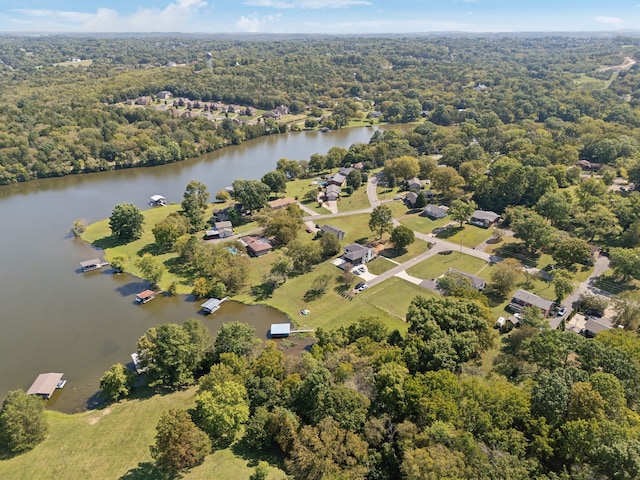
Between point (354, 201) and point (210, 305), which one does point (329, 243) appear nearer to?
point (210, 305)

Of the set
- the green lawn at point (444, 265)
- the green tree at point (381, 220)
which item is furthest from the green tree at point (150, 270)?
the green lawn at point (444, 265)

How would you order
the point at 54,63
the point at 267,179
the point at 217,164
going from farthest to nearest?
the point at 54,63
the point at 217,164
the point at 267,179

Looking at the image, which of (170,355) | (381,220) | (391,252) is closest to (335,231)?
(381,220)

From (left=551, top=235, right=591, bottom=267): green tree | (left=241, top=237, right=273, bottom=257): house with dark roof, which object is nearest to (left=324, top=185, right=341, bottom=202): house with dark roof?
(left=241, top=237, right=273, bottom=257): house with dark roof

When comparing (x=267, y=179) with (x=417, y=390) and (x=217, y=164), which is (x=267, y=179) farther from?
(x=417, y=390)

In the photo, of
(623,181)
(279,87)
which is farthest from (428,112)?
(623,181)
